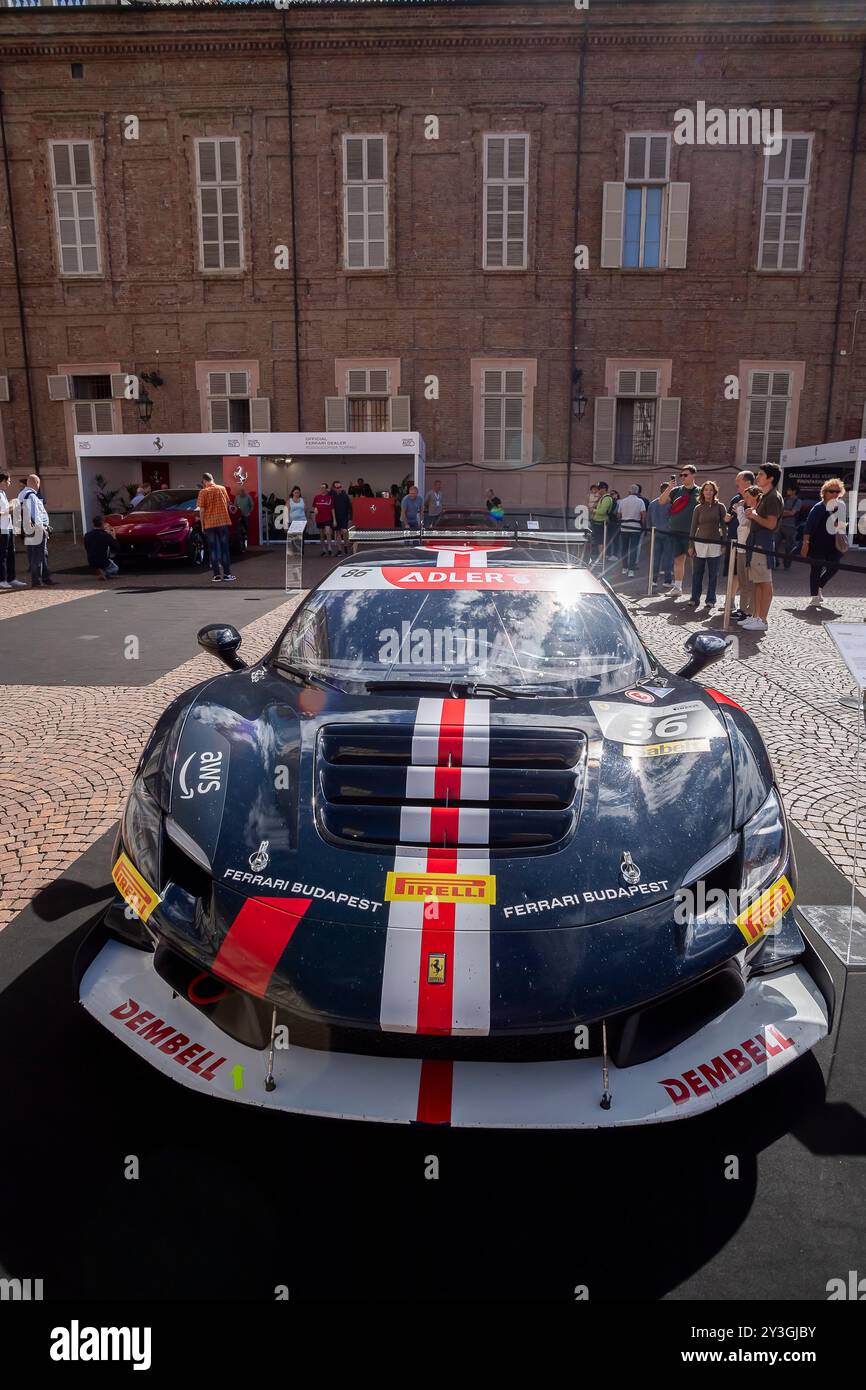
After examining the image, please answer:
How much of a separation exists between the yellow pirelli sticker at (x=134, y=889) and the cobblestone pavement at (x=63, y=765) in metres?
1.14

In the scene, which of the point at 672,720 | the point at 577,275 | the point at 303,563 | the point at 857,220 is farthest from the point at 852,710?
the point at 857,220

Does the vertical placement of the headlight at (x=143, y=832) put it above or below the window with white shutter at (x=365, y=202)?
below

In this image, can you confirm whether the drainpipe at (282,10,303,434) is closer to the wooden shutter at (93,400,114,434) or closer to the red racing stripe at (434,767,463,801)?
the wooden shutter at (93,400,114,434)

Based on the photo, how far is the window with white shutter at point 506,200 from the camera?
20312 millimetres

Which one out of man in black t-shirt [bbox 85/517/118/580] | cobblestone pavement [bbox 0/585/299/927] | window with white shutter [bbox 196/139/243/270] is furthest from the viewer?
window with white shutter [bbox 196/139/243/270]

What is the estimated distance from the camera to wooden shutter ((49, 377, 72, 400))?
71.5 ft

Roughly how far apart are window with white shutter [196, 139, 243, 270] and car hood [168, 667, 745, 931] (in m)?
22.1

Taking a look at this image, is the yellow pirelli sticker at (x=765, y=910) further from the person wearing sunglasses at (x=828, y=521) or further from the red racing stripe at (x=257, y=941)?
the person wearing sunglasses at (x=828, y=521)

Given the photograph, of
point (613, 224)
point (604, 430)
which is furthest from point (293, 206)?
point (604, 430)

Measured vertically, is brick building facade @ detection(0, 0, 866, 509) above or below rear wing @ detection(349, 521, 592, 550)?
above

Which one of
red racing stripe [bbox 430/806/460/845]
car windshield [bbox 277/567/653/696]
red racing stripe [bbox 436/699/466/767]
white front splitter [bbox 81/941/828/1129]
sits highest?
car windshield [bbox 277/567/653/696]

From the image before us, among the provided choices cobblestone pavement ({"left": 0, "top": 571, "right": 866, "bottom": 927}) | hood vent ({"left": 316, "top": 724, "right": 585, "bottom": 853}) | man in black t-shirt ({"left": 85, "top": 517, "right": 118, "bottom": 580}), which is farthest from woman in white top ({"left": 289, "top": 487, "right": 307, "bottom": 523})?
hood vent ({"left": 316, "top": 724, "right": 585, "bottom": 853})

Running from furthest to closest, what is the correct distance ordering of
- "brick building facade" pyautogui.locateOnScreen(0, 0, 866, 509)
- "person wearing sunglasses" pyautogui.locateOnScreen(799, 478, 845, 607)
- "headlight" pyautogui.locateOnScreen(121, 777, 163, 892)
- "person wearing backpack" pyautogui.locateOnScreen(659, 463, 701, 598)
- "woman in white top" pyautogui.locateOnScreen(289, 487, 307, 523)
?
"brick building facade" pyautogui.locateOnScreen(0, 0, 866, 509)
"woman in white top" pyautogui.locateOnScreen(289, 487, 307, 523)
"person wearing backpack" pyautogui.locateOnScreen(659, 463, 701, 598)
"person wearing sunglasses" pyautogui.locateOnScreen(799, 478, 845, 607)
"headlight" pyautogui.locateOnScreen(121, 777, 163, 892)

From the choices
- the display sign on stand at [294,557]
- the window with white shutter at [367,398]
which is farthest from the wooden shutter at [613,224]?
the display sign on stand at [294,557]
